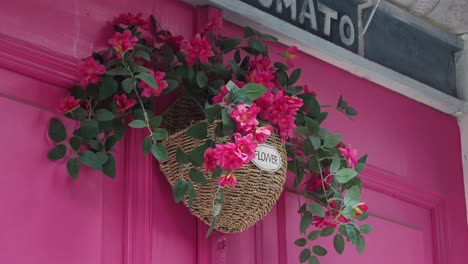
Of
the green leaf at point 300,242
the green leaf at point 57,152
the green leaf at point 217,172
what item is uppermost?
the green leaf at point 57,152

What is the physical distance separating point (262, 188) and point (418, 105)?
108cm

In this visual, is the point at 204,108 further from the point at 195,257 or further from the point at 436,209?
the point at 436,209

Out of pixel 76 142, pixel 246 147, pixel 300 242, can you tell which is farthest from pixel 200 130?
pixel 300 242

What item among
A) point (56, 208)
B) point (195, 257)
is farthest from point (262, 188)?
point (56, 208)

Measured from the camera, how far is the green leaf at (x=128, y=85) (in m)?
2.28

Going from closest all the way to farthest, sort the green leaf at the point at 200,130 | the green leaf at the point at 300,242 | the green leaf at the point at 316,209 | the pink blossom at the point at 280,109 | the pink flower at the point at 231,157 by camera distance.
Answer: the pink flower at the point at 231,157, the green leaf at the point at 200,130, the pink blossom at the point at 280,109, the green leaf at the point at 316,209, the green leaf at the point at 300,242

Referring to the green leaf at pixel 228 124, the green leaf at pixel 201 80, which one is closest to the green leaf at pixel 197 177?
the green leaf at pixel 228 124

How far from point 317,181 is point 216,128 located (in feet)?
1.36

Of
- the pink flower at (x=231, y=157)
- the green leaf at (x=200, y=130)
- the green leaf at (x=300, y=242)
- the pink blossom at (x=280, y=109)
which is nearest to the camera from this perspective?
the pink flower at (x=231, y=157)

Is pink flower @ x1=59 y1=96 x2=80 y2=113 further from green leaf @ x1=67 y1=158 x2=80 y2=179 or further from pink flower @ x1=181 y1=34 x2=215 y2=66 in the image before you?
pink flower @ x1=181 y1=34 x2=215 y2=66

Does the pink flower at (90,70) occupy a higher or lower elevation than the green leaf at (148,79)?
higher

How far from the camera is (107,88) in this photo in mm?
2301

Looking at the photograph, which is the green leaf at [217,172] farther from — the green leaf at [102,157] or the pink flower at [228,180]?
the green leaf at [102,157]

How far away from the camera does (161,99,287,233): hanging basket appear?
2.34m
